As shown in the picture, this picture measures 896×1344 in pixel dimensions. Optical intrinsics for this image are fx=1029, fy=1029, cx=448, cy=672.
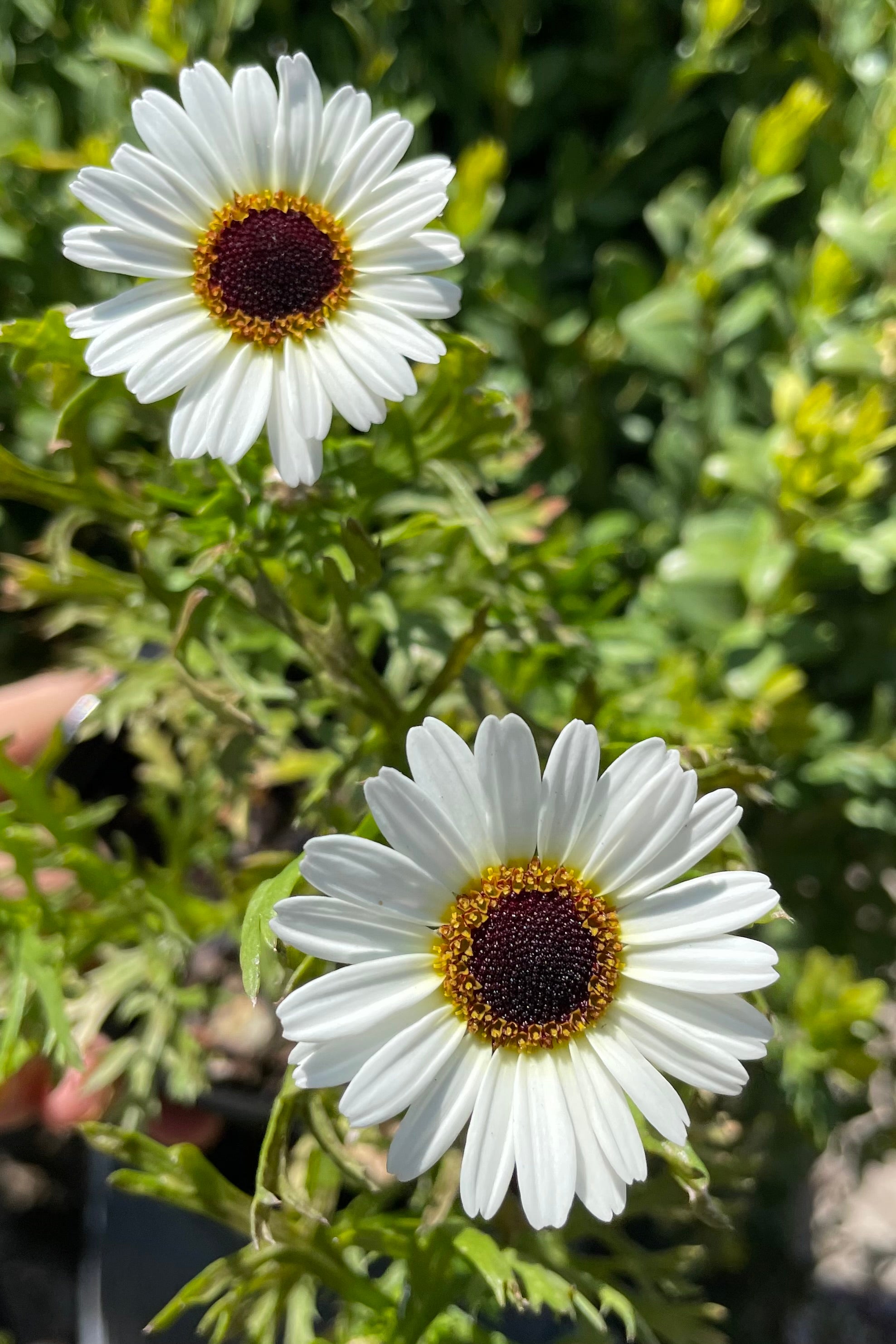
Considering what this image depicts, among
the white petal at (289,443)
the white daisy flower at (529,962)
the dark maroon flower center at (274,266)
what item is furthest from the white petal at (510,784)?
the dark maroon flower center at (274,266)

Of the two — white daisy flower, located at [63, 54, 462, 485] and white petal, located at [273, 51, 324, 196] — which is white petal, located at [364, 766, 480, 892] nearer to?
white daisy flower, located at [63, 54, 462, 485]

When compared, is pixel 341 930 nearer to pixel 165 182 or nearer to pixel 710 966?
pixel 710 966

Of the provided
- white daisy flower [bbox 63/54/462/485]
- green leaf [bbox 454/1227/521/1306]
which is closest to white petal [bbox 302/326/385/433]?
white daisy flower [bbox 63/54/462/485]

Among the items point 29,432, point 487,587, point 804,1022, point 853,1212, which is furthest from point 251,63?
point 853,1212

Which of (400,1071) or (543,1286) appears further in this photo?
(543,1286)

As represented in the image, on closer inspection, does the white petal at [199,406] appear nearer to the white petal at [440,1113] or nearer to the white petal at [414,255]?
the white petal at [414,255]

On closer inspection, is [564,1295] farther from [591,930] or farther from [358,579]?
[358,579]

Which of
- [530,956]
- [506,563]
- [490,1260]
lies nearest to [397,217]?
[506,563]
